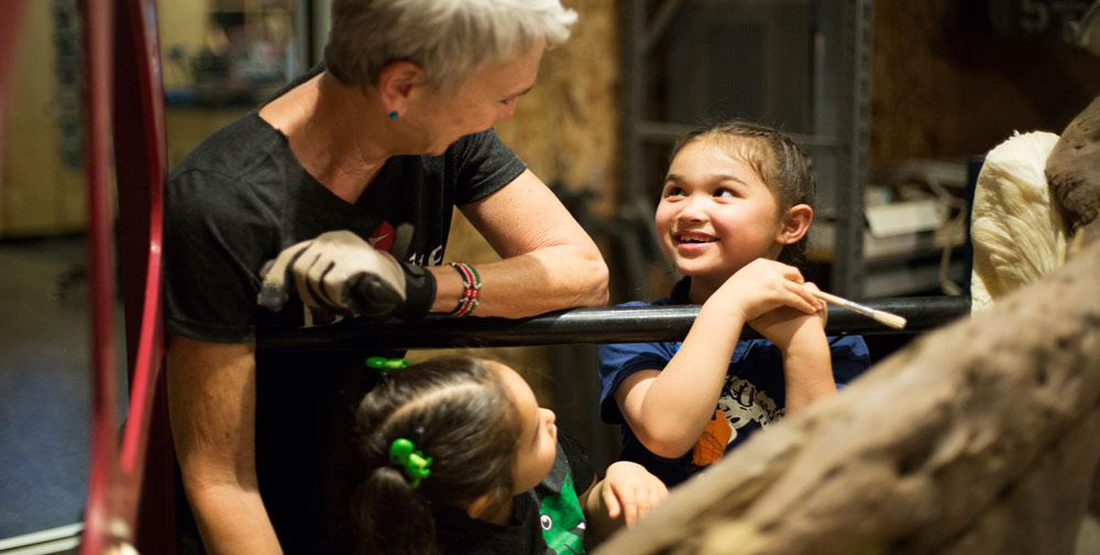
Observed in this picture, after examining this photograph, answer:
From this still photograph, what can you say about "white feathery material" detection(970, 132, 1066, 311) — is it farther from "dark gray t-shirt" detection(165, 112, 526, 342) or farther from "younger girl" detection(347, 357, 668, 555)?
"dark gray t-shirt" detection(165, 112, 526, 342)

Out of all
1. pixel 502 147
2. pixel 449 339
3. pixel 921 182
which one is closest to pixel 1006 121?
pixel 921 182

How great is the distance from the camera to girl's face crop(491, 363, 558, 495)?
1309 millimetres

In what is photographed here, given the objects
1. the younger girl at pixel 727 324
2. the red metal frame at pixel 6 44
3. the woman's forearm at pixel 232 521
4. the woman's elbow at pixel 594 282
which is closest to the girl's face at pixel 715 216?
the younger girl at pixel 727 324

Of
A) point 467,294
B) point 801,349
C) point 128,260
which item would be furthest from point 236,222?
point 801,349

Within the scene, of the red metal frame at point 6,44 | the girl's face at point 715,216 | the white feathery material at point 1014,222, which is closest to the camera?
the red metal frame at point 6,44

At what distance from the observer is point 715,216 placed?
5.13 feet

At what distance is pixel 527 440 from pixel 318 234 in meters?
0.35

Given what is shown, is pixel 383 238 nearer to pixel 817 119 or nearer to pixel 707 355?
pixel 707 355

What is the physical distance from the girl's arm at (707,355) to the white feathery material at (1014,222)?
12.6 inches

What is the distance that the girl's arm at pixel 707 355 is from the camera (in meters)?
1.34

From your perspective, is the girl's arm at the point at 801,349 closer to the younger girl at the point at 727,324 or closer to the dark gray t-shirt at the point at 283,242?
the younger girl at the point at 727,324

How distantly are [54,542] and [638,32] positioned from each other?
9.08ft

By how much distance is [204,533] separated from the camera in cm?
128

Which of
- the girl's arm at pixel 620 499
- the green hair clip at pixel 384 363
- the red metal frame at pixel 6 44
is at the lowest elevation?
the girl's arm at pixel 620 499
